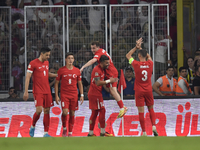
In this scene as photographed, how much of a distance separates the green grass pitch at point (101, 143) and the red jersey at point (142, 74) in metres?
2.95

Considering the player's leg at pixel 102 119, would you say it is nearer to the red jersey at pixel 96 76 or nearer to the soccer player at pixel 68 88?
the red jersey at pixel 96 76

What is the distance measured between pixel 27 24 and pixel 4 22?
580 millimetres

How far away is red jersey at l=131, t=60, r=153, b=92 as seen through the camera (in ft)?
24.5

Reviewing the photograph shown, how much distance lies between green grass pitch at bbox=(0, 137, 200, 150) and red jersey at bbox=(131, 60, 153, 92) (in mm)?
2951

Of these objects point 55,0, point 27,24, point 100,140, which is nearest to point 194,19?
point 55,0

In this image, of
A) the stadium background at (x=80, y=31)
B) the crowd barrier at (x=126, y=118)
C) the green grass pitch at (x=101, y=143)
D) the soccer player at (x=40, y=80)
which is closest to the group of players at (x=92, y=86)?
the soccer player at (x=40, y=80)

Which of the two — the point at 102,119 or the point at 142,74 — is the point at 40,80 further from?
the point at 142,74

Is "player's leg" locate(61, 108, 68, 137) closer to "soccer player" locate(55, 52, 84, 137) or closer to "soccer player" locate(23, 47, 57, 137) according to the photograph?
"soccer player" locate(55, 52, 84, 137)

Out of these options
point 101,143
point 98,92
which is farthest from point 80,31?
point 101,143

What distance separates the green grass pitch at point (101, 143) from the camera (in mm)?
4395

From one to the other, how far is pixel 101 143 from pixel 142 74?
3.14 metres

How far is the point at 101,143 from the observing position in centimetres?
453

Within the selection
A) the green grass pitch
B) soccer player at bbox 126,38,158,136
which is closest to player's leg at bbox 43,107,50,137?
soccer player at bbox 126,38,158,136

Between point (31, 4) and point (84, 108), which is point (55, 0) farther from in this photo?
point (84, 108)
